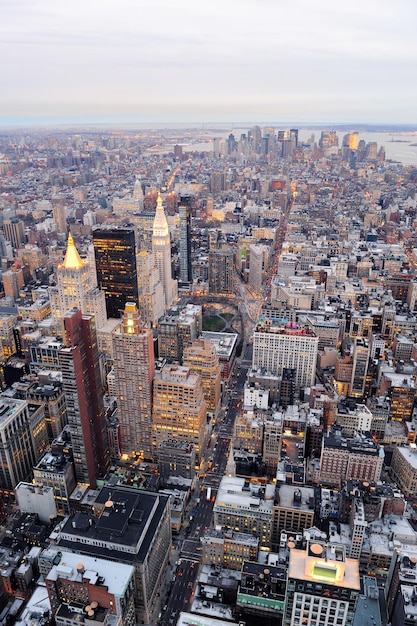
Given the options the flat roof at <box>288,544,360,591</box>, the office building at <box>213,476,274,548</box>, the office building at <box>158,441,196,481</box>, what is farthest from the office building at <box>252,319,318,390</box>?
the flat roof at <box>288,544,360,591</box>

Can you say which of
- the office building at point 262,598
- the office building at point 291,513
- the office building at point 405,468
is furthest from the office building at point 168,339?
the office building at point 262,598

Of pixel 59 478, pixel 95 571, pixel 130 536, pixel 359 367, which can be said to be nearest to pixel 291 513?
pixel 130 536

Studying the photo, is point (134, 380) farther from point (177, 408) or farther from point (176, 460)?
point (176, 460)

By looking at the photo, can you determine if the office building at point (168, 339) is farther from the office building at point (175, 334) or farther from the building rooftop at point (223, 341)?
the building rooftop at point (223, 341)

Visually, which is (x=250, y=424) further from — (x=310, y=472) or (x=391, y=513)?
(x=391, y=513)

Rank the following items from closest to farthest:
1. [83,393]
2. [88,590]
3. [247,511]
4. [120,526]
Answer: [88,590], [120,526], [247,511], [83,393]

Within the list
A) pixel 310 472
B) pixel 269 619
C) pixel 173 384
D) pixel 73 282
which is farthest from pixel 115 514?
pixel 73 282
